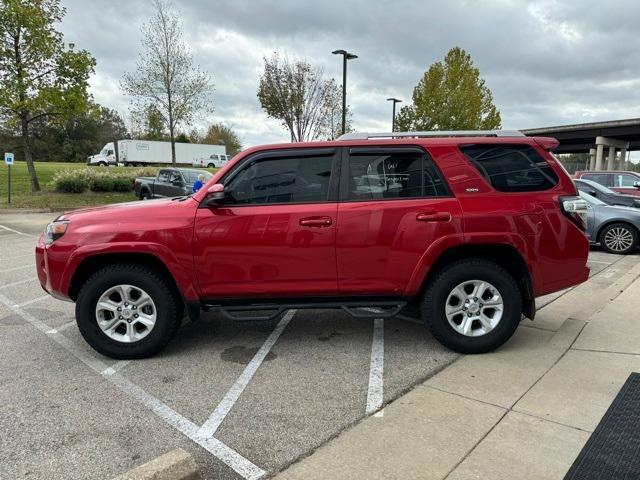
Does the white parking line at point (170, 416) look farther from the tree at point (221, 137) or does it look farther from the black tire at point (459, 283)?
the tree at point (221, 137)

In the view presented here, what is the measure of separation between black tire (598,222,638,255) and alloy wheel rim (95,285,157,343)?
928 cm

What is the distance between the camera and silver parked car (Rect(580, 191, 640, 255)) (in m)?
9.48

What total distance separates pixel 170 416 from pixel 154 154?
49059 millimetres

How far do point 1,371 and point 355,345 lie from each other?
116 inches

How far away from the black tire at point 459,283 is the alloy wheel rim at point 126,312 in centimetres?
234

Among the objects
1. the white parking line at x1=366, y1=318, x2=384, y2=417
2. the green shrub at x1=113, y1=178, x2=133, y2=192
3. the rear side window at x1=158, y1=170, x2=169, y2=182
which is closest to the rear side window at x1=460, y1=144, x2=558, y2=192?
the white parking line at x1=366, y1=318, x2=384, y2=417

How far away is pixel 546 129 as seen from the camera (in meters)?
48.1

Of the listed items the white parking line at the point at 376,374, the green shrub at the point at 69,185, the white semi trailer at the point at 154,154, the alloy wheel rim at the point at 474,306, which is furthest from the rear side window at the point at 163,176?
the white semi trailer at the point at 154,154

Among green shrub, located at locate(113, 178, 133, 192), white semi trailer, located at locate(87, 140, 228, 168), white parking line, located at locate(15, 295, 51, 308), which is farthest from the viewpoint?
white semi trailer, located at locate(87, 140, 228, 168)

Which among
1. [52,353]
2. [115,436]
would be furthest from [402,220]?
[52,353]

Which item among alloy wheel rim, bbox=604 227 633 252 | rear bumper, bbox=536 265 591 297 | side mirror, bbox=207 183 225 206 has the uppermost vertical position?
side mirror, bbox=207 183 225 206

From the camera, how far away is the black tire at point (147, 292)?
3.94 m

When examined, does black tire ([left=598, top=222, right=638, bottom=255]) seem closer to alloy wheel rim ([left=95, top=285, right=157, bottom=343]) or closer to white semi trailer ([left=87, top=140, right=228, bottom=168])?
alloy wheel rim ([left=95, top=285, right=157, bottom=343])

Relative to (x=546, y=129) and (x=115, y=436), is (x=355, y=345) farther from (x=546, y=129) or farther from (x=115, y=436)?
(x=546, y=129)
